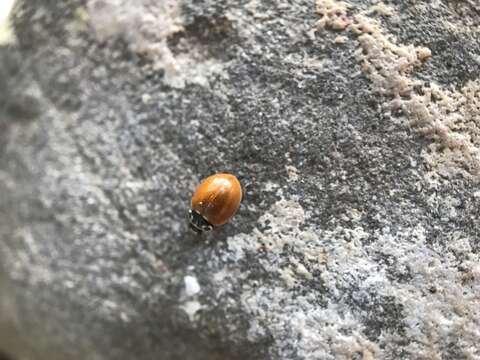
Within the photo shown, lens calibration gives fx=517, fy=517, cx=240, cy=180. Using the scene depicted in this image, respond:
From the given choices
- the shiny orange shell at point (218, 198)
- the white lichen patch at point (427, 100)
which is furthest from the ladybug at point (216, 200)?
the white lichen patch at point (427, 100)

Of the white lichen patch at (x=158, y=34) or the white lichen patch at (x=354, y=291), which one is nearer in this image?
the white lichen patch at (x=354, y=291)

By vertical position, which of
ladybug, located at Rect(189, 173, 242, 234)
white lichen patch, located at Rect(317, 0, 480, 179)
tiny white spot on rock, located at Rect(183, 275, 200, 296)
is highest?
white lichen patch, located at Rect(317, 0, 480, 179)

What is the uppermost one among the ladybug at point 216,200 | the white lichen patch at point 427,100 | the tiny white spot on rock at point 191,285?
the white lichen patch at point 427,100

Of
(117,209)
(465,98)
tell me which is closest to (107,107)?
(117,209)

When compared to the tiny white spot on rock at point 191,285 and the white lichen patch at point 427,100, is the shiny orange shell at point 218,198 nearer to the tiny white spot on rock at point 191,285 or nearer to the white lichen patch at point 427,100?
the tiny white spot on rock at point 191,285

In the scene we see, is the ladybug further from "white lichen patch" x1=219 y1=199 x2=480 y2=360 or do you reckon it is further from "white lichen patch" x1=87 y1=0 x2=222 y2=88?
"white lichen patch" x1=87 y1=0 x2=222 y2=88

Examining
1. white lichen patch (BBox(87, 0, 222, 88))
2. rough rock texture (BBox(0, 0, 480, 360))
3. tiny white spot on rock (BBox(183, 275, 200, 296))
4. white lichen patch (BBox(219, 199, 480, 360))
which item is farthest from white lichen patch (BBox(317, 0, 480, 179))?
tiny white spot on rock (BBox(183, 275, 200, 296))

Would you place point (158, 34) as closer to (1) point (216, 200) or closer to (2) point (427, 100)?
(1) point (216, 200)

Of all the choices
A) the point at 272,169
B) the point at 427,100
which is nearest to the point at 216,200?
the point at 272,169
